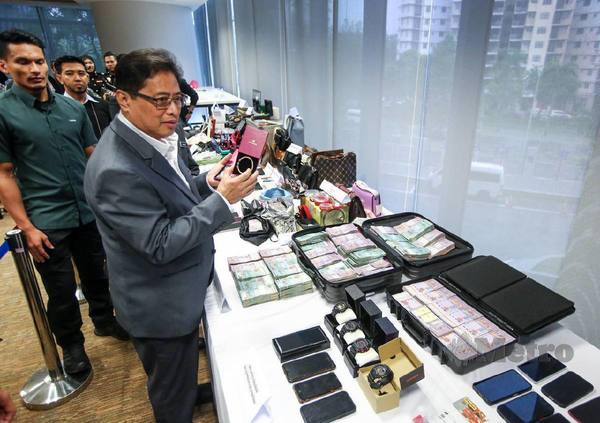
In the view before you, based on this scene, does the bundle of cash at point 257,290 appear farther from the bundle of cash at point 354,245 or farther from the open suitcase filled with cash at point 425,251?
the open suitcase filled with cash at point 425,251

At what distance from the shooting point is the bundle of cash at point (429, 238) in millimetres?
1338

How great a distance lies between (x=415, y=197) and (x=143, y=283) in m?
1.54

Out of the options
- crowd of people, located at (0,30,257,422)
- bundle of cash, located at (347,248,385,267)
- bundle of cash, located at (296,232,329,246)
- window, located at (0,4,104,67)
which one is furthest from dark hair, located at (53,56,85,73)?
window, located at (0,4,104,67)

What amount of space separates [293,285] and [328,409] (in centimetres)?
44

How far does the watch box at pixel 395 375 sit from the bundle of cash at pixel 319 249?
477 millimetres

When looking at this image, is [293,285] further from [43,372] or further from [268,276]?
[43,372]

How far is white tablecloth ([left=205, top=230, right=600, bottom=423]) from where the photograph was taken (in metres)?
0.82

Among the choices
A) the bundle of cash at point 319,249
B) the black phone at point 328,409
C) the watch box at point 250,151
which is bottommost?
the black phone at point 328,409

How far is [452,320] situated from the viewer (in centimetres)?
98

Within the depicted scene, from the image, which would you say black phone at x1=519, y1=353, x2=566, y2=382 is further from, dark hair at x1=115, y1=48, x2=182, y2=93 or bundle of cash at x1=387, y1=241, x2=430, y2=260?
dark hair at x1=115, y1=48, x2=182, y2=93

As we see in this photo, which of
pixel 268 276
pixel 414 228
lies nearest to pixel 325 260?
pixel 268 276

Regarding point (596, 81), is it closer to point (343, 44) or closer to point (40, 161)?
point (343, 44)

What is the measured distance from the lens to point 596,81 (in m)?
1.13

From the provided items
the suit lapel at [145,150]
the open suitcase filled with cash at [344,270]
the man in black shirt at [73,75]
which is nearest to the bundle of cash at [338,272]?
the open suitcase filled with cash at [344,270]
